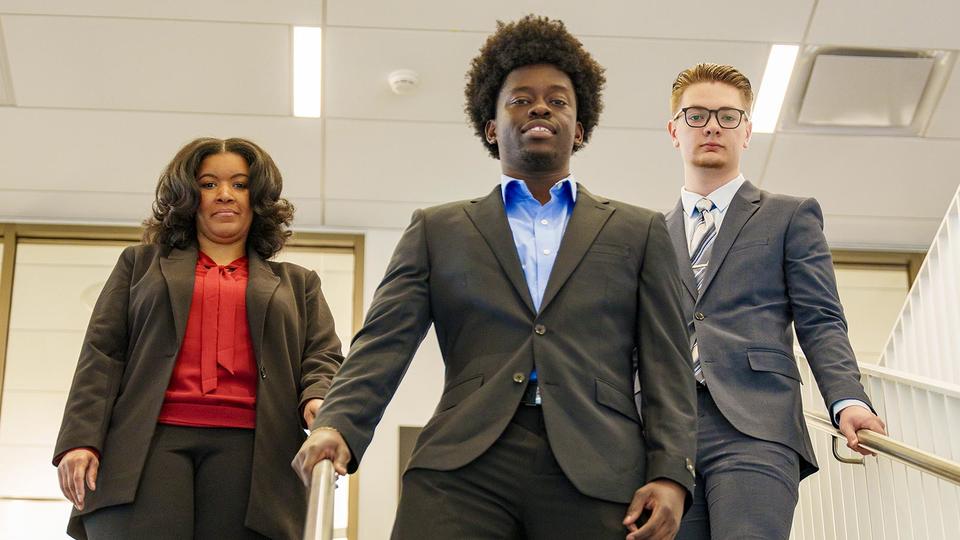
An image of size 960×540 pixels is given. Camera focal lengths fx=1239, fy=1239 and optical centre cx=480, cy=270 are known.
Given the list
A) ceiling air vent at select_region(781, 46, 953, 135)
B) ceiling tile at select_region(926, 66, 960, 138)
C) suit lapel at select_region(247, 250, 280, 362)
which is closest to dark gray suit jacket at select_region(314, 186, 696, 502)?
suit lapel at select_region(247, 250, 280, 362)

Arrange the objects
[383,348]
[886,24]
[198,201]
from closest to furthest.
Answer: [383,348], [198,201], [886,24]

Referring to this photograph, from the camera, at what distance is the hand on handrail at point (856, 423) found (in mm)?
2826

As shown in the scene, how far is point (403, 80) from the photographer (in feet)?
19.7

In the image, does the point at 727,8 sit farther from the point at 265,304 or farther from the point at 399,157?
the point at 265,304

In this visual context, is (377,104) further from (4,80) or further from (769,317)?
(769,317)

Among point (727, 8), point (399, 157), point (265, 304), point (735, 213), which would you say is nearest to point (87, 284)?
point (399, 157)

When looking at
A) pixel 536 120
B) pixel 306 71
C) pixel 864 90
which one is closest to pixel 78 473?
pixel 536 120

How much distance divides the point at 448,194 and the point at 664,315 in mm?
4545

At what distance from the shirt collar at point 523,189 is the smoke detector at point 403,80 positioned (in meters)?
3.64

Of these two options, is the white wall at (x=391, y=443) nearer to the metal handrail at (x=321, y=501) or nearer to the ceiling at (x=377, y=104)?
the ceiling at (x=377, y=104)

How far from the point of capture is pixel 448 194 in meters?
6.73

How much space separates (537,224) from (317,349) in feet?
3.29

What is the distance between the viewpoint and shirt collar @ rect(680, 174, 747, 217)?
10.4 ft

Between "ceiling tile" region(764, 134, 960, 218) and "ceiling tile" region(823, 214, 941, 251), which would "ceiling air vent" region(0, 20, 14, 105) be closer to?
"ceiling tile" region(764, 134, 960, 218)
